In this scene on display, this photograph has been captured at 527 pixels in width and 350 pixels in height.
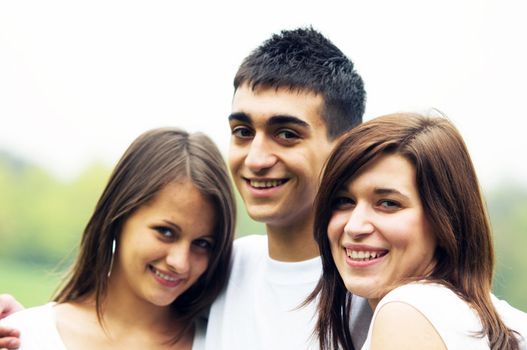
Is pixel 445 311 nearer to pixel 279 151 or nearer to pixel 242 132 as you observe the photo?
pixel 279 151

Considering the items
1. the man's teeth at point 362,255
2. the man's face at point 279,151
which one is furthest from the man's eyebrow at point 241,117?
the man's teeth at point 362,255

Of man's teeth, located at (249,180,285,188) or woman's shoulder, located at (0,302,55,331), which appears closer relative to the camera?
man's teeth, located at (249,180,285,188)

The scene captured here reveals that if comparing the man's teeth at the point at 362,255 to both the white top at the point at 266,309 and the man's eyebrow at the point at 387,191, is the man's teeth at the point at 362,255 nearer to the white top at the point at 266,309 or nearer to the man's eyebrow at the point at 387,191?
the man's eyebrow at the point at 387,191

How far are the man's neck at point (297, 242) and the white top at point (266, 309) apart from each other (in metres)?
0.03

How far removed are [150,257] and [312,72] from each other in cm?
96

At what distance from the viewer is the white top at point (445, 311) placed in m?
2.03

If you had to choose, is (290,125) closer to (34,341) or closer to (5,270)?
(34,341)

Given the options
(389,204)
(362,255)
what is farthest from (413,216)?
(362,255)

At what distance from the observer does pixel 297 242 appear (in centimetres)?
307

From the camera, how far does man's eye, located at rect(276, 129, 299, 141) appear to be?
297cm

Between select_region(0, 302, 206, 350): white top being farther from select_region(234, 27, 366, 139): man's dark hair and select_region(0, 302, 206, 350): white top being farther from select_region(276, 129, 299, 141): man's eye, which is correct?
select_region(234, 27, 366, 139): man's dark hair

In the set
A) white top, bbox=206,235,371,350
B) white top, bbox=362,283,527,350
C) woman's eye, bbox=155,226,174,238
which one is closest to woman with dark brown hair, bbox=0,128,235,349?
woman's eye, bbox=155,226,174,238

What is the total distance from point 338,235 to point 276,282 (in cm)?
69

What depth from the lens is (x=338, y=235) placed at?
8.04 ft
